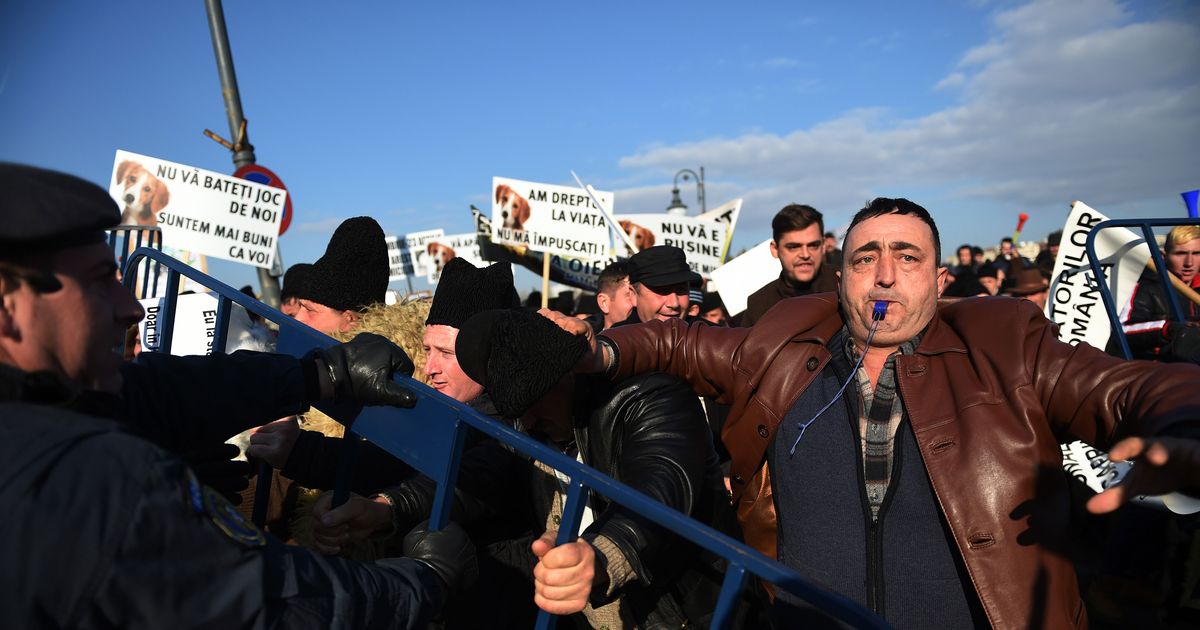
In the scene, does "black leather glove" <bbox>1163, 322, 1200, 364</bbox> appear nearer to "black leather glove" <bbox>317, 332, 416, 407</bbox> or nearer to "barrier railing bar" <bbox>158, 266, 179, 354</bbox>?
"black leather glove" <bbox>317, 332, 416, 407</bbox>

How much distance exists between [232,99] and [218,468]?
23.7ft

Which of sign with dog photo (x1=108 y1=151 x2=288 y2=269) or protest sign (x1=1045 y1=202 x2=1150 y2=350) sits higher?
sign with dog photo (x1=108 y1=151 x2=288 y2=269)

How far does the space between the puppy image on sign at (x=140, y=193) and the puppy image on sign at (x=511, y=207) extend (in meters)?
3.74

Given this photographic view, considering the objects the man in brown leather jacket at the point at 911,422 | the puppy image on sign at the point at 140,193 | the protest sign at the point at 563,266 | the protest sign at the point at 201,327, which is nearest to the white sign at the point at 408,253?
the protest sign at the point at 563,266

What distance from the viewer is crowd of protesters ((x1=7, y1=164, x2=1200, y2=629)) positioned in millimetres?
1132

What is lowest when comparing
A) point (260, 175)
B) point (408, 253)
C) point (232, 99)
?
point (408, 253)

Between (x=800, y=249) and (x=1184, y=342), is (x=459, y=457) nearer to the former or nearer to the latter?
(x=1184, y=342)

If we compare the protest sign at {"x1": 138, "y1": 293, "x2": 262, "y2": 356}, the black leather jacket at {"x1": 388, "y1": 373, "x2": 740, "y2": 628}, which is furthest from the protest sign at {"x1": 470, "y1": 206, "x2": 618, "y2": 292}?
the black leather jacket at {"x1": 388, "y1": 373, "x2": 740, "y2": 628}

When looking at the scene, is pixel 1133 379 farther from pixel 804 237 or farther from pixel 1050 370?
pixel 804 237

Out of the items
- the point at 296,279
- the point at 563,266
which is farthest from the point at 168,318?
the point at 563,266

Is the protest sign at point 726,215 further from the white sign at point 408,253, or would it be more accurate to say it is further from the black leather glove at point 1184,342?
the white sign at point 408,253

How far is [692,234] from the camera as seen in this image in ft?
29.0

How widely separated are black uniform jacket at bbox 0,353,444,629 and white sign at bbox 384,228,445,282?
555 inches

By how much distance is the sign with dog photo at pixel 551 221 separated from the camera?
940cm
